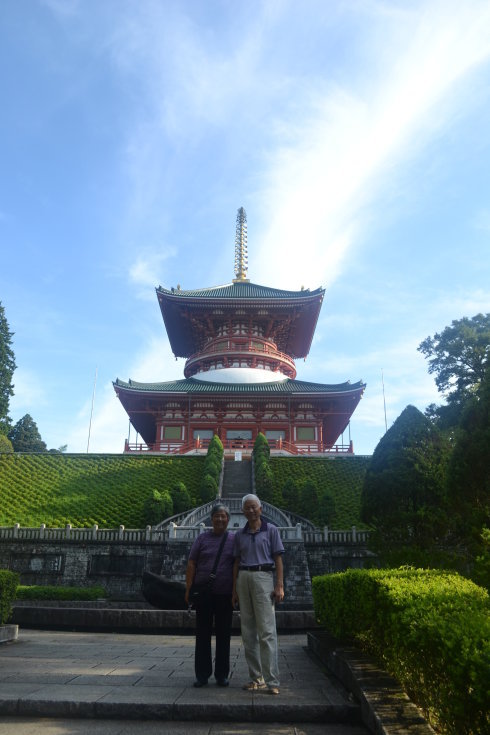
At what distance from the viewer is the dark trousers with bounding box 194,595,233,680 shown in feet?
19.1

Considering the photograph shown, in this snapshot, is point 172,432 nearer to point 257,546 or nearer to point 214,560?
point 214,560

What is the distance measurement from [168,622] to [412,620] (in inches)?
344

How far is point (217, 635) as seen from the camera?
6125mm

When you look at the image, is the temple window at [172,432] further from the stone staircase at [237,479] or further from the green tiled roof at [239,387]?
the stone staircase at [237,479]

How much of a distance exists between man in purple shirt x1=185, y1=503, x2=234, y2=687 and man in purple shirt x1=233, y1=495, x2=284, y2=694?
0.44 ft

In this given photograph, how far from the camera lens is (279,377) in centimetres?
4712

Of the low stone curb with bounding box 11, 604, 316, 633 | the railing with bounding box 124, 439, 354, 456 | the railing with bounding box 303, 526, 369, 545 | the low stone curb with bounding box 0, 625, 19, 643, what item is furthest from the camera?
the railing with bounding box 124, 439, 354, 456

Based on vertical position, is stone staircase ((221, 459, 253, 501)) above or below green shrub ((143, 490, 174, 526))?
above

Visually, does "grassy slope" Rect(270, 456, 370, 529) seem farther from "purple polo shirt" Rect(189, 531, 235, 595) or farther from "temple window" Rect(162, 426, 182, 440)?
"purple polo shirt" Rect(189, 531, 235, 595)

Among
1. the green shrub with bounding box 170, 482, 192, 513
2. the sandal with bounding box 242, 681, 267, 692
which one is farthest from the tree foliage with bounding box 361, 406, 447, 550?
the green shrub with bounding box 170, 482, 192, 513

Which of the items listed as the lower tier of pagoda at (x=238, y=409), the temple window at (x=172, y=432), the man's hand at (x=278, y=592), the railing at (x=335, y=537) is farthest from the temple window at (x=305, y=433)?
the man's hand at (x=278, y=592)

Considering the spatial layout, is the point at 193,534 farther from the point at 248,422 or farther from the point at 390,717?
the point at 248,422

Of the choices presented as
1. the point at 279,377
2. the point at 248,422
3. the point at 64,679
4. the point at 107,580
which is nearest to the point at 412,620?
the point at 64,679

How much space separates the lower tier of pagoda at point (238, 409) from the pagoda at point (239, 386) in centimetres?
7
